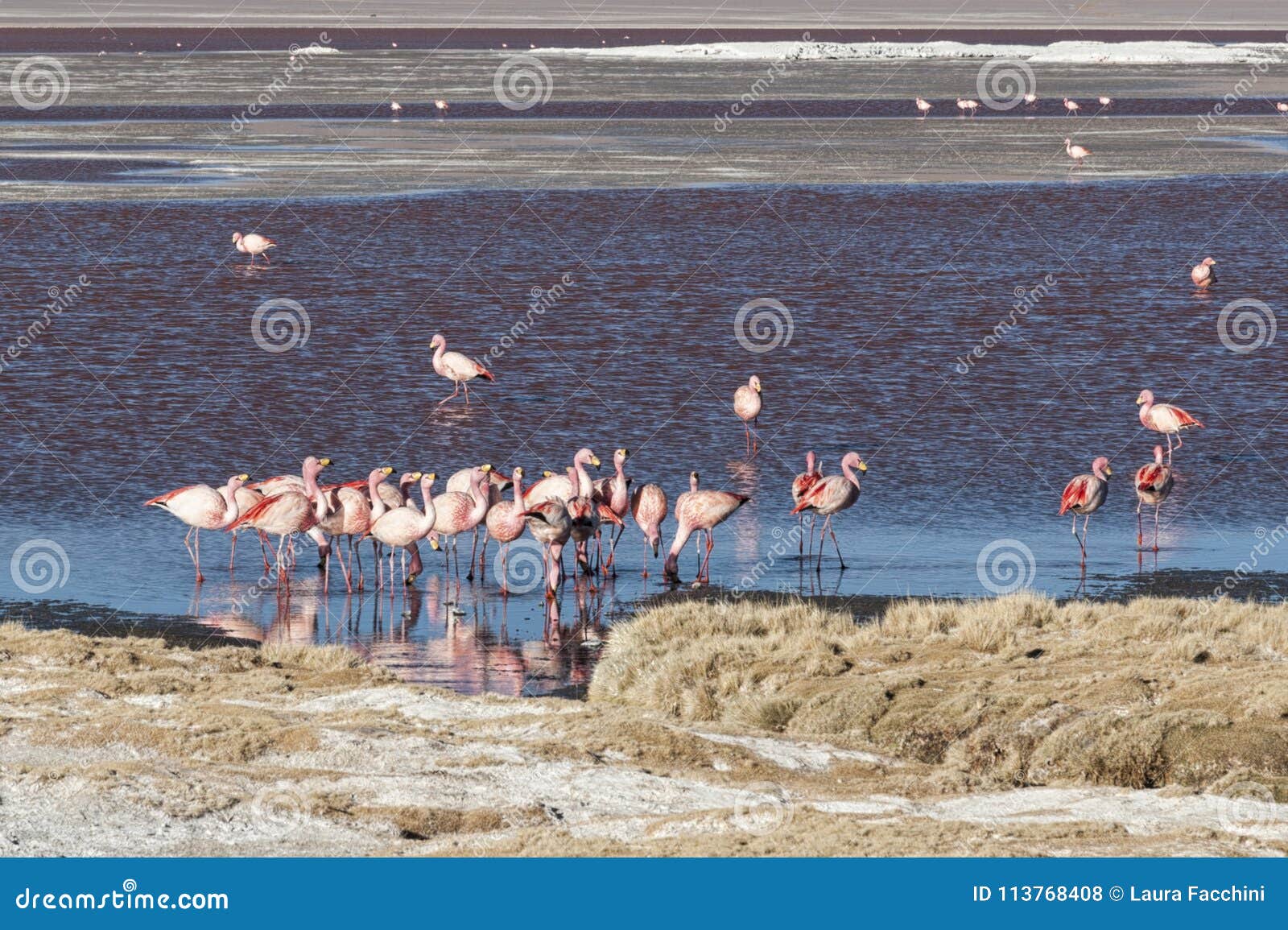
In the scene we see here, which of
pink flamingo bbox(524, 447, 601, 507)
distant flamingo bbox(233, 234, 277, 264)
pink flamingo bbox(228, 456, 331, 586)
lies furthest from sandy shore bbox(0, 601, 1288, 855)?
distant flamingo bbox(233, 234, 277, 264)

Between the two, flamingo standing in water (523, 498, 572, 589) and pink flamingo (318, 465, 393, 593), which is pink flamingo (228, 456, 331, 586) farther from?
flamingo standing in water (523, 498, 572, 589)

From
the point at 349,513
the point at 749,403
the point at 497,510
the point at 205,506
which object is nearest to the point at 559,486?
the point at 497,510

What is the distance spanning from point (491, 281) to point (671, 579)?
15079 mm

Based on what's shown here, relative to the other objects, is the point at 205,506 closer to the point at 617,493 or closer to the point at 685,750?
the point at 617,493

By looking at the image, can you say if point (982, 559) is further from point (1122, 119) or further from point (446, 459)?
point (1122, 119)

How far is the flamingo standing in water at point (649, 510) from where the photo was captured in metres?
17.3

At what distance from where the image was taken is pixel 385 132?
176 ft

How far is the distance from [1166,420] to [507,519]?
27.2 ft

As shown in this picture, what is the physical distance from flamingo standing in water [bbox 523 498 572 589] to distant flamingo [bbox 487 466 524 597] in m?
0.19

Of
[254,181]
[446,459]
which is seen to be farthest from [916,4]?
[446,459]

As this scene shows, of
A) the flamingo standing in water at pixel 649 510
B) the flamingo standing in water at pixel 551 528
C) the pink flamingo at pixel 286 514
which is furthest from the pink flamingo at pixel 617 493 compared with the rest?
the pink flamingo at pixel 286 514

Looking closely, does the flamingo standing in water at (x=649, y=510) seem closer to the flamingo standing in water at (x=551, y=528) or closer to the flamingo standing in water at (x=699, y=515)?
the flamingo standing in water at (x=699, y=515)

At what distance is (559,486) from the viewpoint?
57.1 feet

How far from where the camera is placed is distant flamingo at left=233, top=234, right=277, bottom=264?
3266 centimetres
